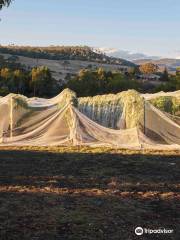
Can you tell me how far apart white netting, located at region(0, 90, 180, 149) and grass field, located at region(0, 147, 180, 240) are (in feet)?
7.74

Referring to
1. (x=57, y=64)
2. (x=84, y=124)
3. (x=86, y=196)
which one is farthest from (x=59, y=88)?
(x=57, y=64)

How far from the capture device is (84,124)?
17875mm

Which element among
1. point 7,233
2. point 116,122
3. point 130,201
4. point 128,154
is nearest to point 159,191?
point 130,201

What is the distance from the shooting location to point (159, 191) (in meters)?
9.93

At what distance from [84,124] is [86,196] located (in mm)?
8721

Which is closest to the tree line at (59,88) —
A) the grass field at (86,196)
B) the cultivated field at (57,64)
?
the grass field at (86,196)

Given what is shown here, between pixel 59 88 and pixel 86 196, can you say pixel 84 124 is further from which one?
pixel 59 88

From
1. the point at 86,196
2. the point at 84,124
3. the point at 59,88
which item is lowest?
the point at 86,196

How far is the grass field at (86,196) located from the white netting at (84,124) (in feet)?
7.74

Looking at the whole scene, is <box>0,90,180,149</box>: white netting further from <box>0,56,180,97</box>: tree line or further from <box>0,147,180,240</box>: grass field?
<box>0,56,180,97</box>: tree line

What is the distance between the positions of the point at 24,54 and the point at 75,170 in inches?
4367

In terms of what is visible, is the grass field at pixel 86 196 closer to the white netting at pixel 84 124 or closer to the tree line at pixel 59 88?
the white netting at pixel 84 124

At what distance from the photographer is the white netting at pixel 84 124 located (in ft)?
56.5

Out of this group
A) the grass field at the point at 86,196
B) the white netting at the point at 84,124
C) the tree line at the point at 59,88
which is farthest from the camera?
the tree line at the point at 59,88
